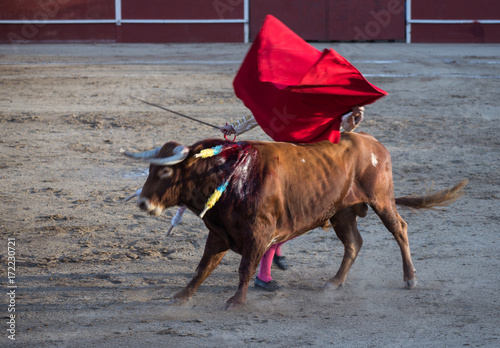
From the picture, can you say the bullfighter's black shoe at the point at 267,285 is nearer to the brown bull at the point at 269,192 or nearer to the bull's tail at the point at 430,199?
the brown bull at the point at 269,192

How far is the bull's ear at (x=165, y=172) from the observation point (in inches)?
116

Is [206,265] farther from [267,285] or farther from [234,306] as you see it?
[267,285]

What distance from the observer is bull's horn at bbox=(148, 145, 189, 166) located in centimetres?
290

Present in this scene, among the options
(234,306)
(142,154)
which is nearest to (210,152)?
(142,154)

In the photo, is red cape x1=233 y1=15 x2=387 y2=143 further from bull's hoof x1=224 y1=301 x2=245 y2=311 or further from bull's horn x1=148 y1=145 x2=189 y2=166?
bull's hoof x1=224 y1=301 x2=245 y2=311

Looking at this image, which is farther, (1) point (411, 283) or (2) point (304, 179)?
(1) point (411, 283)

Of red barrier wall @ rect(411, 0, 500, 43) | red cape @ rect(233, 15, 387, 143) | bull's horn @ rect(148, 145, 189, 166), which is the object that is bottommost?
bull's horn @ rect(148, 145, 189, 166)

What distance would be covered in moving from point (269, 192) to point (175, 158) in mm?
452

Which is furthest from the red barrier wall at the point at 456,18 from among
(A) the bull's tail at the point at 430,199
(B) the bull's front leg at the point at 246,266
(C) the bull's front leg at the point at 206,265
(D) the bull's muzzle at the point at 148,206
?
(D) the bull's muzzle at the point at 148,206

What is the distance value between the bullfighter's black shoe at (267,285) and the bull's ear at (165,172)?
2.59ft

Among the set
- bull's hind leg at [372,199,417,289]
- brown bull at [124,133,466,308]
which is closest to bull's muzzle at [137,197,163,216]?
brown bull at [124,133,466,308]

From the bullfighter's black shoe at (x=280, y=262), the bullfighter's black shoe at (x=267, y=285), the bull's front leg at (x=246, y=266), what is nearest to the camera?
the bull's front leg at (x=246, y=266)

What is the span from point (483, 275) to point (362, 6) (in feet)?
37.1

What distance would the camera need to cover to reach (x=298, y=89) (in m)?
3.21
